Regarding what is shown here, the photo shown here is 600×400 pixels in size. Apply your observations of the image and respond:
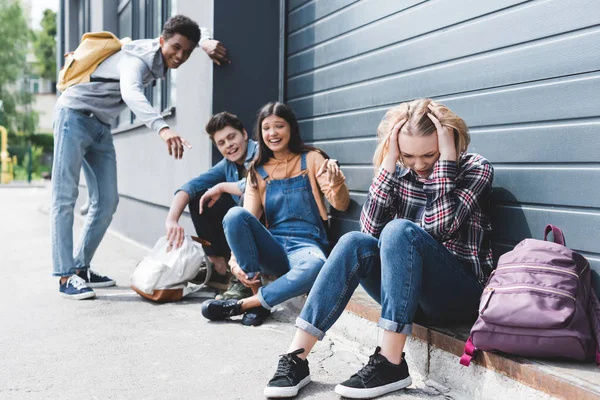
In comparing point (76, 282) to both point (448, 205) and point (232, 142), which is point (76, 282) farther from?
point (448, 205)

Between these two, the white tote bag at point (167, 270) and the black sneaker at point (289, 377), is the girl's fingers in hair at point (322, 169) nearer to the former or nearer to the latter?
the white tote bag at point (167, 270)

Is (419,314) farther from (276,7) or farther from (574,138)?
(276,7)

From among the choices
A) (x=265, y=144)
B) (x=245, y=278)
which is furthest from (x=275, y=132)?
(x=245, y=278)

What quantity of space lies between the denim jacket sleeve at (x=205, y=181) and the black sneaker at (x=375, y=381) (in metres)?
2.24

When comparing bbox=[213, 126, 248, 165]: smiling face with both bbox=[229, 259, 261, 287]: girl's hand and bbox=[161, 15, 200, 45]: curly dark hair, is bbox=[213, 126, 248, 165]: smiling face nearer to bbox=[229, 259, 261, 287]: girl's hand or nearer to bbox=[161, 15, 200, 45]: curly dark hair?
bbox=[161, 15, 200, 45]: curly dark hair

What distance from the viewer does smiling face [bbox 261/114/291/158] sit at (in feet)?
12.4

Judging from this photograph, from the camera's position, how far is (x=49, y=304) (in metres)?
4.30

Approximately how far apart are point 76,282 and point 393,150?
2.74 meters

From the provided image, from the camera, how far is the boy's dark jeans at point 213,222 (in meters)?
4.40

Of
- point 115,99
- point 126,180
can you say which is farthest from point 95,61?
point 126,180

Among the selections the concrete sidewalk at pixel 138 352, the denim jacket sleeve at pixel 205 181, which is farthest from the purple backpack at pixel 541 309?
the denim jacket sleeve at pixel 205 181

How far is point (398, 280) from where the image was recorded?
2473mm

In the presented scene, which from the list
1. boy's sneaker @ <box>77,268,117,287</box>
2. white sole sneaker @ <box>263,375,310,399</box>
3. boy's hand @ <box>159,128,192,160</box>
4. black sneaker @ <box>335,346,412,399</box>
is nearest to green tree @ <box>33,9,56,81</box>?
boy's sneaker @ <box>77,268,117,287</box>

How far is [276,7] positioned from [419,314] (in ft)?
10.3
